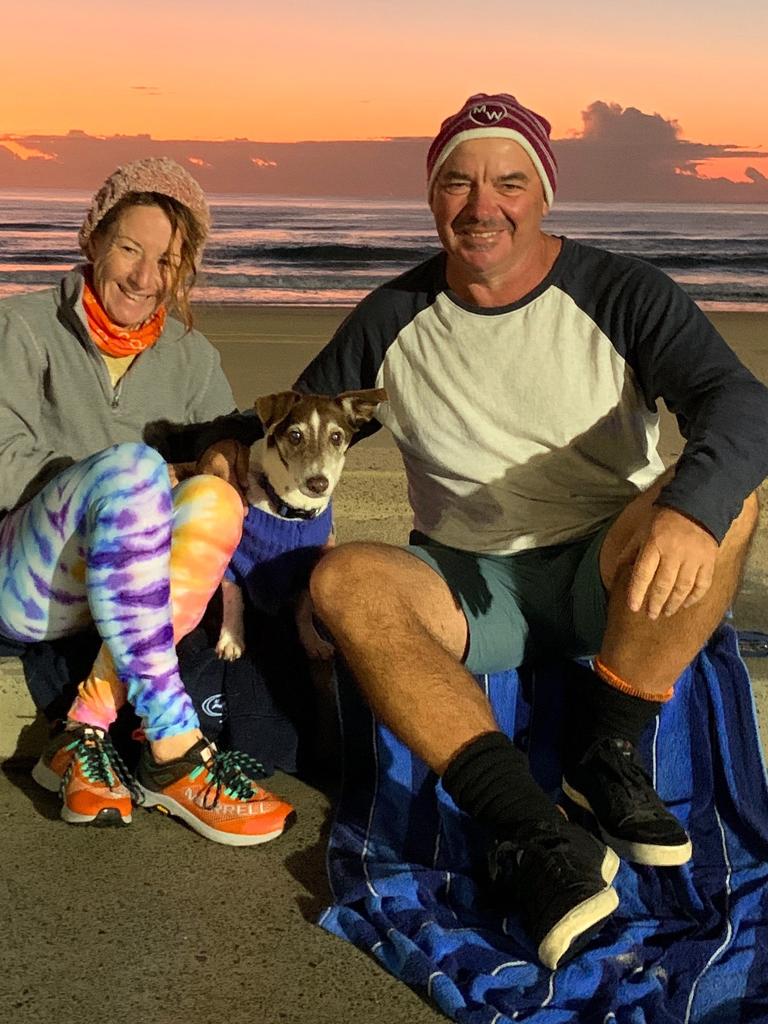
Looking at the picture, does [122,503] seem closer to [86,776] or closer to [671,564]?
[86,776]

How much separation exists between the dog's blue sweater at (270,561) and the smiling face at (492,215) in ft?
3.07

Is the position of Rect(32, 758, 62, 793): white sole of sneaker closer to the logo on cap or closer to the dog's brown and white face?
the dog's brown and white face

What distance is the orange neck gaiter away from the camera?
337 cm

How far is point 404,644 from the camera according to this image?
2914mm

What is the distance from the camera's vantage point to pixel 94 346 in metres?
3.39

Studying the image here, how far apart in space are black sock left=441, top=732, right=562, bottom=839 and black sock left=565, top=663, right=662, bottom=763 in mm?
314

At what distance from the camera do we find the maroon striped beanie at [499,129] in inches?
131

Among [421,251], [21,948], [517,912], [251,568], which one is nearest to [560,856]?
[517,912]

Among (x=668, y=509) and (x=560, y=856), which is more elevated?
(x=668, y=509)

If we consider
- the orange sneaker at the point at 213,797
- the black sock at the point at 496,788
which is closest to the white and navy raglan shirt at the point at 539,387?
the black sock at the point at 496,788

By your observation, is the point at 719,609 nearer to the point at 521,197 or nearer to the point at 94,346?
the point at 521,197

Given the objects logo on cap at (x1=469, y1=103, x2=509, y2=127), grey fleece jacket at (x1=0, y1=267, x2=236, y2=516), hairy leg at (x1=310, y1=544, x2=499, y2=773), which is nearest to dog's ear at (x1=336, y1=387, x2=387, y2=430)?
grey fleece jacket at (x1=0, y1=267, x2=236, y2=516)

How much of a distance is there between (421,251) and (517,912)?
102ft

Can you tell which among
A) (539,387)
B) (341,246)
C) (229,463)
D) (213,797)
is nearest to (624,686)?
(539,387)
